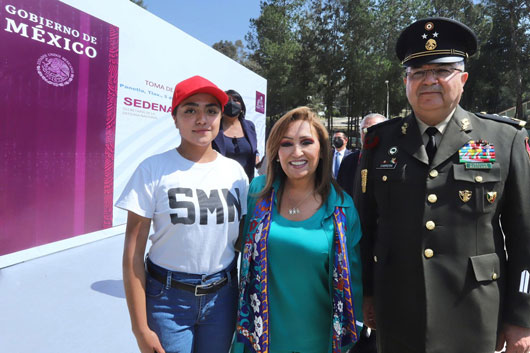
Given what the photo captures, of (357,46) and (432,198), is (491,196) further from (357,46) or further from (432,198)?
(357,46)

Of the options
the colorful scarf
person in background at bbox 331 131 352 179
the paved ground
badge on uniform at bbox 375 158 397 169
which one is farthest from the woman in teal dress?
person in background at bbox 331 131 352 179

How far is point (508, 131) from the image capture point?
61.5 inches

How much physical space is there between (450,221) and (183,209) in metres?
1.12

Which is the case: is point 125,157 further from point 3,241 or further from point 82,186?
point 3,241

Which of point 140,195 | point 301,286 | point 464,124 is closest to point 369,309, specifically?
point 301,286

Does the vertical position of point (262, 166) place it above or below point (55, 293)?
above

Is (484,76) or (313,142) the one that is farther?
(484,76)

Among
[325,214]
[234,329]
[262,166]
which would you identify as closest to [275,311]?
[234,329]

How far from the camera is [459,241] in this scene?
4.83 ft

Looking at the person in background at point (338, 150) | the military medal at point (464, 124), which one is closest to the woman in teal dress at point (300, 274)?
the military medal at point (464, 124)

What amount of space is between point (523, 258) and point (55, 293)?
3707mm

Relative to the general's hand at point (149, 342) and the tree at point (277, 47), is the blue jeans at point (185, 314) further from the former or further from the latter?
the tree at point (277, 47)

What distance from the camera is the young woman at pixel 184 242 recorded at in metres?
1.42

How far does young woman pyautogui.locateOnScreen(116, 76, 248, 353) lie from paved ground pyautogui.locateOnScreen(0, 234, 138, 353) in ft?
4.60
